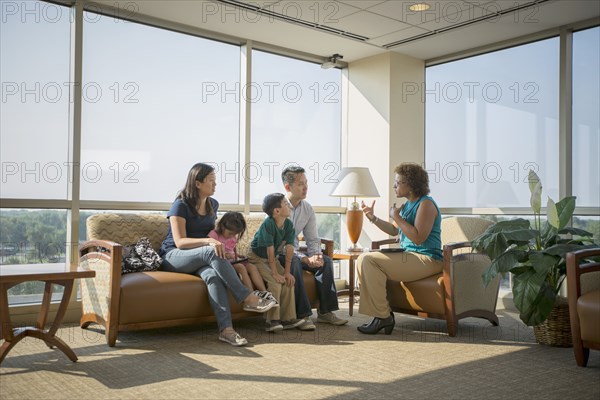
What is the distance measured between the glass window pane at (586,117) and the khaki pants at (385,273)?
1854mm

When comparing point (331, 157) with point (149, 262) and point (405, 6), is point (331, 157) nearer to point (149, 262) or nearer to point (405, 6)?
point (405, 6)

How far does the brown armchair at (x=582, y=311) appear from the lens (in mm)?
3258

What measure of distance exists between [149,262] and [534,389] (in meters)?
2.62

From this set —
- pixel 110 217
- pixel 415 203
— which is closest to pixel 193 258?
pixel 110 217

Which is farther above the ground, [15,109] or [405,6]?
[405,6]

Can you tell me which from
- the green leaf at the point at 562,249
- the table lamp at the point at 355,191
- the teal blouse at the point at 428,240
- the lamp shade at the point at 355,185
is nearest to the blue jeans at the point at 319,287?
the teal blouse at the point at 428,240

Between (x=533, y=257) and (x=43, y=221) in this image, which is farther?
(x=43, y=221)

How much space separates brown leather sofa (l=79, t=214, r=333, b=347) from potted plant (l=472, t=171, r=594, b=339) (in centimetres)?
177

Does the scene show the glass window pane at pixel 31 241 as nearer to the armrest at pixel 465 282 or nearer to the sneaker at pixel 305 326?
the sneaker at pixel 305 326

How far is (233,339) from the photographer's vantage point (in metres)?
3.91

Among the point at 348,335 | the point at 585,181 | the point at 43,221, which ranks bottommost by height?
the point at 348,335

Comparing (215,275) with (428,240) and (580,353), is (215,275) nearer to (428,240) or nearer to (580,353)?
(428,240)

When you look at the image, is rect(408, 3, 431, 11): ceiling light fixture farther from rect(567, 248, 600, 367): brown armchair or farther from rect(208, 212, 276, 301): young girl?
rect(567, 248, 600, 367): brown armchair

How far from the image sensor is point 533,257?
383 centimetres
